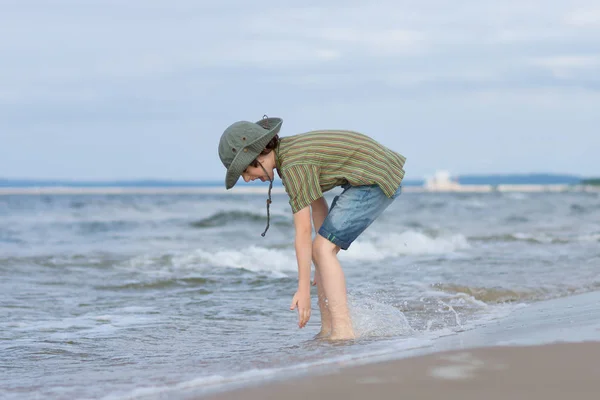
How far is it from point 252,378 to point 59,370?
133cm

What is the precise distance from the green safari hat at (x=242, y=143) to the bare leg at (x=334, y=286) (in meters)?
0.60

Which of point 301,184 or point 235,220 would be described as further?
point 235,220

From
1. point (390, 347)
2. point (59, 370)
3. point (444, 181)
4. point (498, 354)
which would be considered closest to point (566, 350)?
point (498, 354)

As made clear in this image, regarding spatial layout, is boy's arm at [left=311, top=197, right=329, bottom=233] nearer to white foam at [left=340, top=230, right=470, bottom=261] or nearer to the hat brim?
the hat brim

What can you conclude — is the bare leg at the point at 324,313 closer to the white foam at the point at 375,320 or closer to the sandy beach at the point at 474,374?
the white foam at the point at 375,320

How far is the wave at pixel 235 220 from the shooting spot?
18.1 meters

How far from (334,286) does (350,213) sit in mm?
400

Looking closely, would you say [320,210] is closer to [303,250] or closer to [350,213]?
[350,213]

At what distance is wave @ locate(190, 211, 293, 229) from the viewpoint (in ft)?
59.4

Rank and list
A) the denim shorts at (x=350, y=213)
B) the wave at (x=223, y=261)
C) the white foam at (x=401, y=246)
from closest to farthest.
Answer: the denim shorts at (x=350, y=213)
the wave at (x=223, y=261)
the white foam at (x=401, y=246)

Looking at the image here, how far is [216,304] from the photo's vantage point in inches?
245

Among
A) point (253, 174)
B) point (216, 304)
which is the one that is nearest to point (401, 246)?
point (216, 304)

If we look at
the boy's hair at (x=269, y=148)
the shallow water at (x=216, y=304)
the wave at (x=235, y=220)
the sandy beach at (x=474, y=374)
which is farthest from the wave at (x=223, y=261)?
the wave at (x=235, y=220)

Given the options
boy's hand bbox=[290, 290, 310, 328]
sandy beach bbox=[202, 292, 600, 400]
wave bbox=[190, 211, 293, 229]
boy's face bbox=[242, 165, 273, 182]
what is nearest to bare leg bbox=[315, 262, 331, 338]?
boy's hand bbox=[290, 290, 310, 328]
